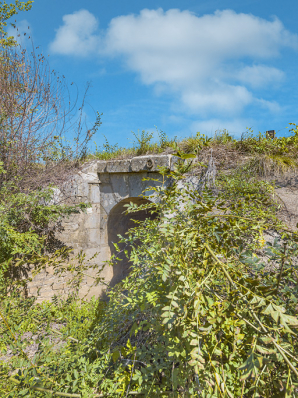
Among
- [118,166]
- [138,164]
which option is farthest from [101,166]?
[138,164]

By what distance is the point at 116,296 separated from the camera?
6.72 ft

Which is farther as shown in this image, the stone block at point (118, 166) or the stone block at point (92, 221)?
the stone block at point (92, 221)

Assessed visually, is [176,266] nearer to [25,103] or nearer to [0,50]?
[25,103]

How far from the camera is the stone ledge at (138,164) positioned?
180 inches

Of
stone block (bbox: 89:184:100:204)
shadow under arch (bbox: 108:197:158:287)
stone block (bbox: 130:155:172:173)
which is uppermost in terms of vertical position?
stone block (bbox: 130:155:172:173)

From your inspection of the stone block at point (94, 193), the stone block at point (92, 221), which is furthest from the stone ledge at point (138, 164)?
the stone block at point (92, 221)

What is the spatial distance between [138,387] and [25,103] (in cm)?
611

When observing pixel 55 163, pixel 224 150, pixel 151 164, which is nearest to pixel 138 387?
pixel 151 164

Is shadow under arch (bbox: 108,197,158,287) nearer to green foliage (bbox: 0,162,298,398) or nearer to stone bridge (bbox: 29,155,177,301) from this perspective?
stone bridge (bbox: 29,155,177,301)

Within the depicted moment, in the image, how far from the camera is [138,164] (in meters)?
4.96

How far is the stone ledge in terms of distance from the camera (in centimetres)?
458

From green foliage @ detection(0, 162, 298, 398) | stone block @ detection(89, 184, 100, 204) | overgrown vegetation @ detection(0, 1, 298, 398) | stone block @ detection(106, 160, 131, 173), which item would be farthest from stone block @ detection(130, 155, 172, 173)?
green foliage @ detection(0, 162, 298, 398)

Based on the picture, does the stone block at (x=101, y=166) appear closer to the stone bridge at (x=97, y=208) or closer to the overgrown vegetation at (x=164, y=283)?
the stone bridge at (x=97, y=208)

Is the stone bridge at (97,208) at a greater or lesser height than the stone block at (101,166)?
lesser
